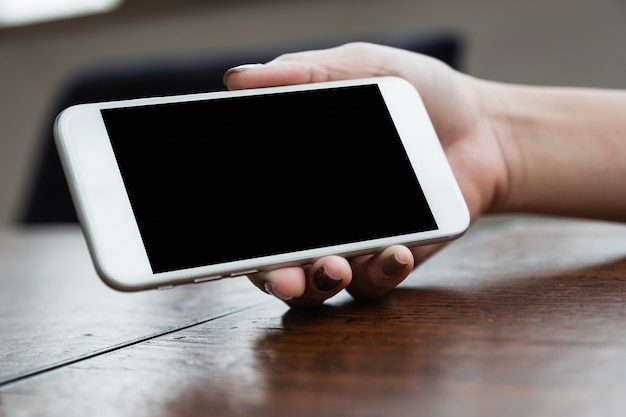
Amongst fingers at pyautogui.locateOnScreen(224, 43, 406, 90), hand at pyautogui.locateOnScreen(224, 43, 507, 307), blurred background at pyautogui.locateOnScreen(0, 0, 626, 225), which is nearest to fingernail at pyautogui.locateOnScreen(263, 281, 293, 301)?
hand at pyautogui.locateOnScreen(224, 43, 507, 307)

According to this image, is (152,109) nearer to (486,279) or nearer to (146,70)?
(486,279)

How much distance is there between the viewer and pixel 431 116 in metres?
0.67

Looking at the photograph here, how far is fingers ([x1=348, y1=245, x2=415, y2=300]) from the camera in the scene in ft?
1.49

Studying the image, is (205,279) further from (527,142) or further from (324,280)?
(527,142)

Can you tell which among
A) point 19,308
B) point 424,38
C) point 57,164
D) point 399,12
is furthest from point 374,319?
point 399,12

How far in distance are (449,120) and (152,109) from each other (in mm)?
324

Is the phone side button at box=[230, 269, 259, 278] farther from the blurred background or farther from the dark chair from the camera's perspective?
the blurred background

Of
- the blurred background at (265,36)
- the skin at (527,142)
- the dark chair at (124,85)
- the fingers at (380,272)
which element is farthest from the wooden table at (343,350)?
the blurred background at (265,36)

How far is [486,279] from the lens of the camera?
1.71 ft

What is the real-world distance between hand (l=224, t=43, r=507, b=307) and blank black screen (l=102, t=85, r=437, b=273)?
0.02 metres

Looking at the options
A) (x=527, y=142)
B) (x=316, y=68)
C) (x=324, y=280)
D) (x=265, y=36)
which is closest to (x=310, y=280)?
(x=324, y=280)

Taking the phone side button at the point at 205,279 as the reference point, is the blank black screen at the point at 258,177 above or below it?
above

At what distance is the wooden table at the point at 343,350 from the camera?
0.27 metres

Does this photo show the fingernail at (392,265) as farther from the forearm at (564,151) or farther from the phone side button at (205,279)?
the forearm at (564,151)
